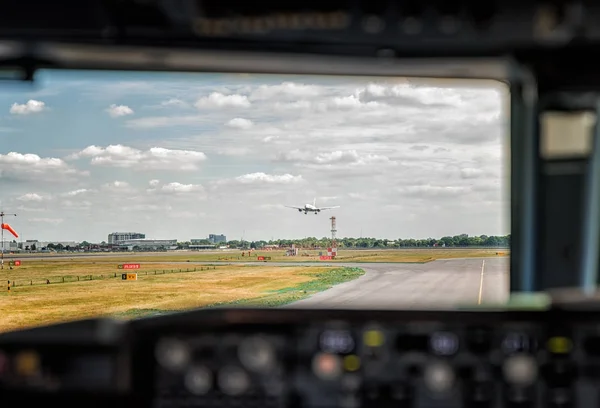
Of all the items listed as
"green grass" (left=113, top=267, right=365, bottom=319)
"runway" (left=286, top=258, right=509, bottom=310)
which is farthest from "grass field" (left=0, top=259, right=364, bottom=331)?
"runway" (left=286, top=258, right=509, bottom=310)

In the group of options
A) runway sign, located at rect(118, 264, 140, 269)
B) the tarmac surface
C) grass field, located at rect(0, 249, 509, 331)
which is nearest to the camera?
the tarmac surface

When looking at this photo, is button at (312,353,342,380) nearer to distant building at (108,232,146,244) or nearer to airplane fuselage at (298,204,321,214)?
airplane fuselage at (298,204,321,214)

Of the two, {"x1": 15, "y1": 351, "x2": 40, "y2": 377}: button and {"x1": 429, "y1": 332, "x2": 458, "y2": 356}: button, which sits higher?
{"x1": 429, "y1": 332, "x2": 458, "y2": 356}: button

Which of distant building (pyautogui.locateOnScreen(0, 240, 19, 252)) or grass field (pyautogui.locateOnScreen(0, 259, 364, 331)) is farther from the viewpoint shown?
grass field (pyautogui.locateOnScreen(0, 259, 364, 331))

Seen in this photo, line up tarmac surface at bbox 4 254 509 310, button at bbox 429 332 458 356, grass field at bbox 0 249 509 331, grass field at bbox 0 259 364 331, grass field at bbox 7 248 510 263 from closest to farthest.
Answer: button at bbox 429 332 458 356 < tarmac surface at bbox 4 254 509 310 < grass field at bbox 7 248 510 263 < grass field at bbox 0 249 509 331 < grass field at bbox 0 259 364 331

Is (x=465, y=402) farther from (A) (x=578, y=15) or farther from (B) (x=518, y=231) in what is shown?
(A) (x=578, y=15)

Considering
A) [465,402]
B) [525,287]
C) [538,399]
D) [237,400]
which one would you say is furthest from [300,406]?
[525,287]
